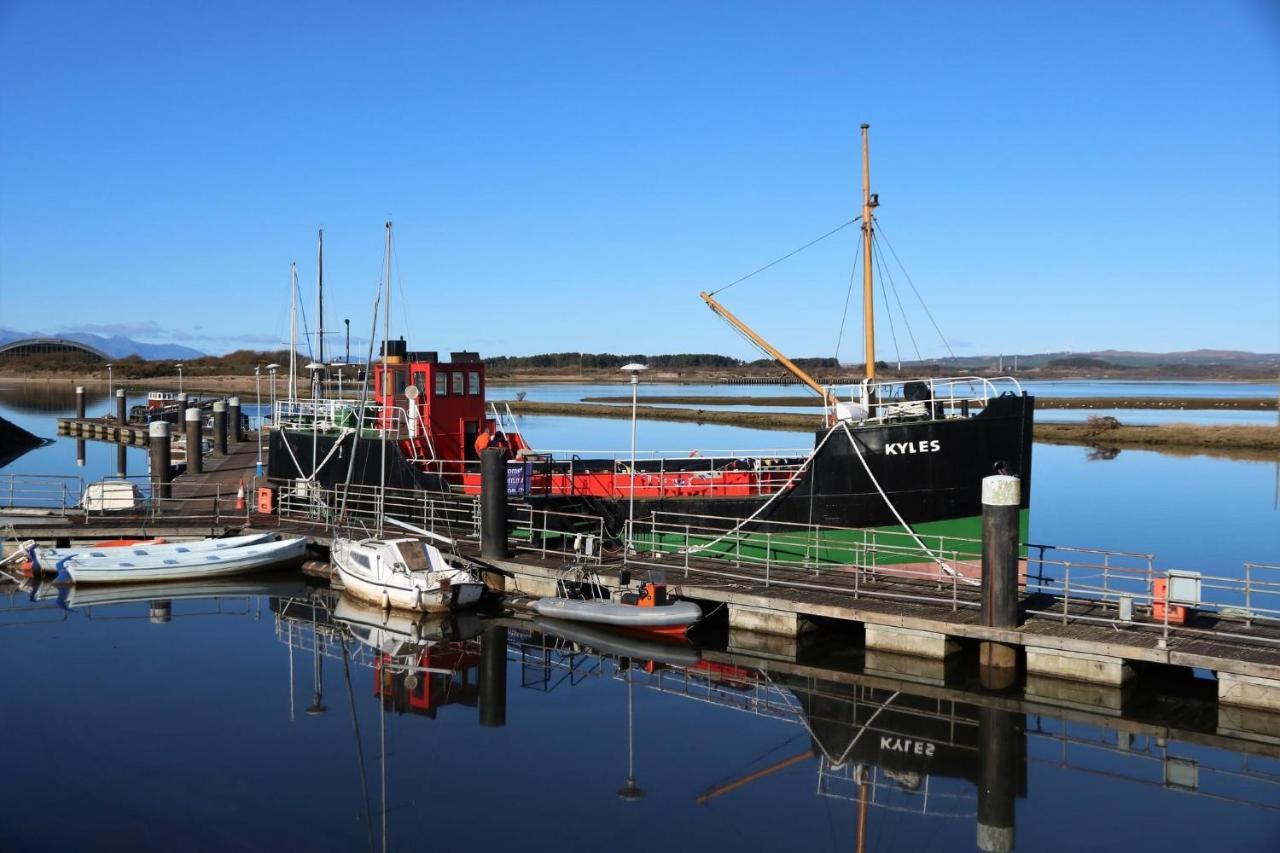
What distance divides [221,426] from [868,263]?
29.6 meters

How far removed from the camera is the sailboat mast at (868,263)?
23.0m

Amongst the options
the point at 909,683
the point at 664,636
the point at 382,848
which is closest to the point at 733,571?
the point at 664,636

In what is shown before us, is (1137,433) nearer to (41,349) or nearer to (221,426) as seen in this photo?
(221,426)

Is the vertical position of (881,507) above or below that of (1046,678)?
above

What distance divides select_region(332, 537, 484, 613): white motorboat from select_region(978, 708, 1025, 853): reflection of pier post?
410 inches

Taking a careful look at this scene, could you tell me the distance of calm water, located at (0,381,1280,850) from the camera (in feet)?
39.5

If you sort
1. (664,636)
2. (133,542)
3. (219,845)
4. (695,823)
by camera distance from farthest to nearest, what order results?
(133,542), (664,636), (695,823), (219,845)

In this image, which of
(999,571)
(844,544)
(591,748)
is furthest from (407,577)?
(999,571)

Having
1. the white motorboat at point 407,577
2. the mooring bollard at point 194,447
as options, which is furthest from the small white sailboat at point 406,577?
the mooring bollard at point 194,447

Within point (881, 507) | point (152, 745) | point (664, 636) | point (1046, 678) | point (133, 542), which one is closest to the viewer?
point (152, 745)

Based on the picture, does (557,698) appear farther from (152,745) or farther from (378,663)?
(152,745)

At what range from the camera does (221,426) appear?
42562 millimetres

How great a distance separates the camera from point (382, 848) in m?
11.5

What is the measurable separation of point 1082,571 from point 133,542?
2334 cm
